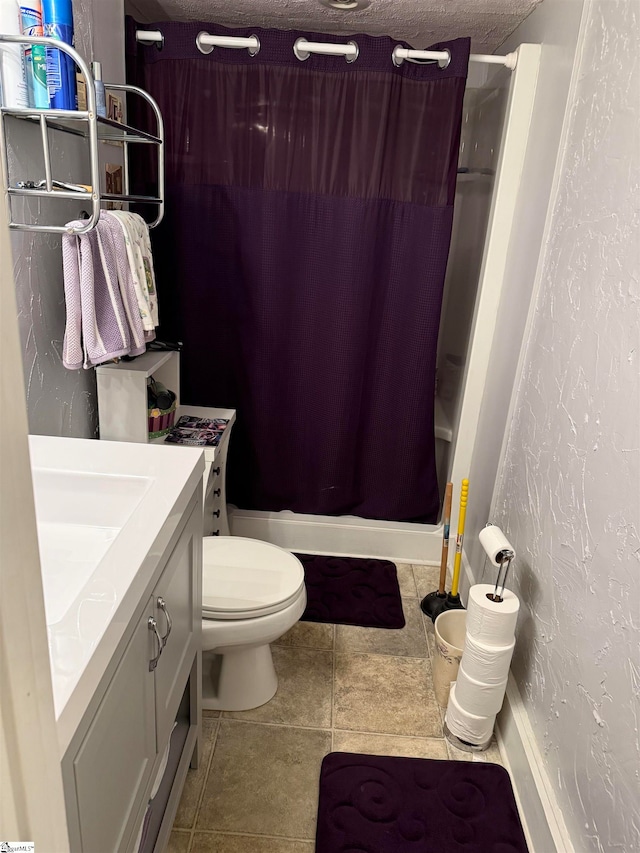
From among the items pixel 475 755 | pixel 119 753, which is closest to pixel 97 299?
pixel 119 753

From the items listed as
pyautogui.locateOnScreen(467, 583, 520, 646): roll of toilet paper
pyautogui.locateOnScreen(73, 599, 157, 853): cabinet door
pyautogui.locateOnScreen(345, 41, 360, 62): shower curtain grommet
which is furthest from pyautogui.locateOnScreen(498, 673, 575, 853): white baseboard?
pyautogui.locateOnScreen(345, 41, 360, 62): shower curtain grommet

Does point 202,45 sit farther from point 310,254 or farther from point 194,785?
point 194,785

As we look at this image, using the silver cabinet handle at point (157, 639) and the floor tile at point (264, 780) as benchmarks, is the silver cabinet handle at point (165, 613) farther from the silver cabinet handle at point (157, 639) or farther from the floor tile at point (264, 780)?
the floor tile at point (264, 780)

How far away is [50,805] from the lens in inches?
17.3

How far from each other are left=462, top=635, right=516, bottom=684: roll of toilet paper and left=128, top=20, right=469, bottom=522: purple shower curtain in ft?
3.16

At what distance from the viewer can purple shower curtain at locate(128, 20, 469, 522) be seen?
7.10 feet

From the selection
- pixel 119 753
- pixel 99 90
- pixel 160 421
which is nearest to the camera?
pixel 119 753

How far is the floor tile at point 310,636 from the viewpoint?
7.36ft

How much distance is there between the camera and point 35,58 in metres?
1.35

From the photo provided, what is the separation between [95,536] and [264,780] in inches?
36.2

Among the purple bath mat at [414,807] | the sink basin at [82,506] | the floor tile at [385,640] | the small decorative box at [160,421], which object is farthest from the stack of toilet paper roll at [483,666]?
the small decorative box at [160,421]

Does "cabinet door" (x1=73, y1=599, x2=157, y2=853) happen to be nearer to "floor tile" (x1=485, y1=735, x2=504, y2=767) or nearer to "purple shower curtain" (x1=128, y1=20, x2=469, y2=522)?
"floor tile" (x1=485, y1=735, x2=504, y2=767)

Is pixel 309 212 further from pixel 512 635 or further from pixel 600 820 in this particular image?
pixel 600 820

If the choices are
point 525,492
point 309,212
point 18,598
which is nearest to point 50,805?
point 18,598
